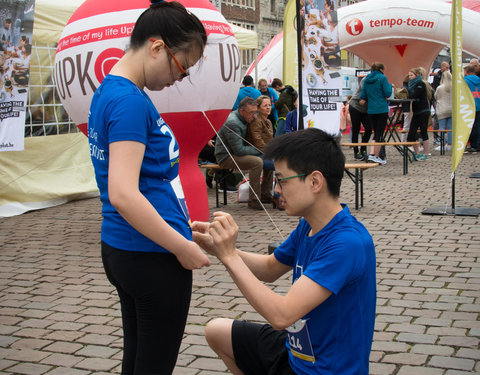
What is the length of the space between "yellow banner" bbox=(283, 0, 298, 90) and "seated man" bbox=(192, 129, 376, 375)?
870 centimetres

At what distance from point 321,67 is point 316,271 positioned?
5.12 metres

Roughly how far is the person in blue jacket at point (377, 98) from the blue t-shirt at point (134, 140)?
37.9ft

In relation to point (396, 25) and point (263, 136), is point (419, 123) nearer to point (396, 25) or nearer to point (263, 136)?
point (396, 25)

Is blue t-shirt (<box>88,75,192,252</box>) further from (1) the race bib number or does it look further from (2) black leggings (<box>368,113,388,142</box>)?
(2) black leggings (<box>368,113,388,142</box>)

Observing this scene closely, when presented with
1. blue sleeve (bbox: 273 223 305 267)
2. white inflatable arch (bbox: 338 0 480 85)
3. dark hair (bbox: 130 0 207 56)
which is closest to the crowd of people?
white inflatable arch (bbox: 338 0 480 85)

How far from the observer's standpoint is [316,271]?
210cm

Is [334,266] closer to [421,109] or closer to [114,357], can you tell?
[114,357]

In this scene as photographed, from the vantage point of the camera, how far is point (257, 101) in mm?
9375

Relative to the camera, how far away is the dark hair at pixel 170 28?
6.90 feet

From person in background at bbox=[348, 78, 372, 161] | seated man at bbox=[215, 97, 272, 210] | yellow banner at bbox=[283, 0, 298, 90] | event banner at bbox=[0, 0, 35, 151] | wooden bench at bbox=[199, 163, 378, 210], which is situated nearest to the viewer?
event banner at bbox=[0, 0, 35, 151]

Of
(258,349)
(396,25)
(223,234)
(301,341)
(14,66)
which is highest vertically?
(396,25)

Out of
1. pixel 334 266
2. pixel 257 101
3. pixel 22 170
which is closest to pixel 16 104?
pixel 22 170

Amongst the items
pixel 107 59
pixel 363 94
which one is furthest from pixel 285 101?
pixel 107 59

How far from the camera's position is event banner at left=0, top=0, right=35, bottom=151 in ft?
24.4
